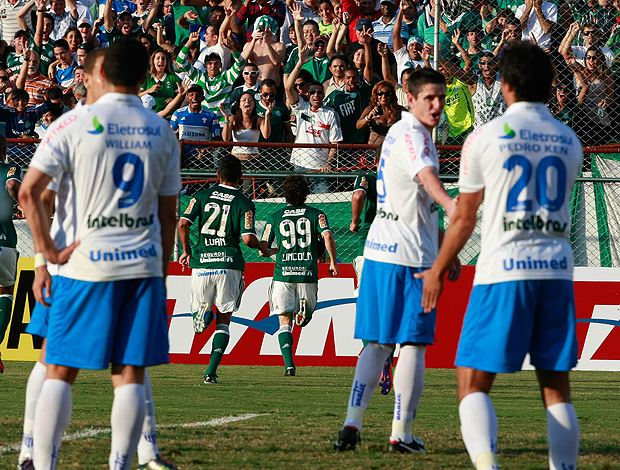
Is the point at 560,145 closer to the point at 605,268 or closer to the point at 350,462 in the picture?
the point at 350,462

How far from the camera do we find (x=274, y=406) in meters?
8.05

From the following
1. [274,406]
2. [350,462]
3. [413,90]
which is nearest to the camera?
[350,462]

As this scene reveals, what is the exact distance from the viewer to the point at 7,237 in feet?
33.3

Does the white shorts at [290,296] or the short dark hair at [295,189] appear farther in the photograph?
the white shorts at [290,296]

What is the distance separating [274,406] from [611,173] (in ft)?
19.9

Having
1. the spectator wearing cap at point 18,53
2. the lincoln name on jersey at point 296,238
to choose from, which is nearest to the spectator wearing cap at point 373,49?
the lincoln name on jersey at point 296,238

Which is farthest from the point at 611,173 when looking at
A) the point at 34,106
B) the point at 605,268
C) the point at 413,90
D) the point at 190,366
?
the point at 34,106

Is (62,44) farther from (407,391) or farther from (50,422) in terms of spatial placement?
(50,422)

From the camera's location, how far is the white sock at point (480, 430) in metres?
4.08

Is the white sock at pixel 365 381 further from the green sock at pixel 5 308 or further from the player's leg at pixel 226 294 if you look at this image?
the green sock at pixel 5 308

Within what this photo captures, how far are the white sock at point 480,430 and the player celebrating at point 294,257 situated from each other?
699 centimetres

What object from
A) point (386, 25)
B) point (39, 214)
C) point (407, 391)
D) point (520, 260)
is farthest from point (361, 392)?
point (386, 25)

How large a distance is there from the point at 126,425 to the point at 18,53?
46.8 feet

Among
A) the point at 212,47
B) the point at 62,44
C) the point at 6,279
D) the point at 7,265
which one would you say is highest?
the point at 212,47
